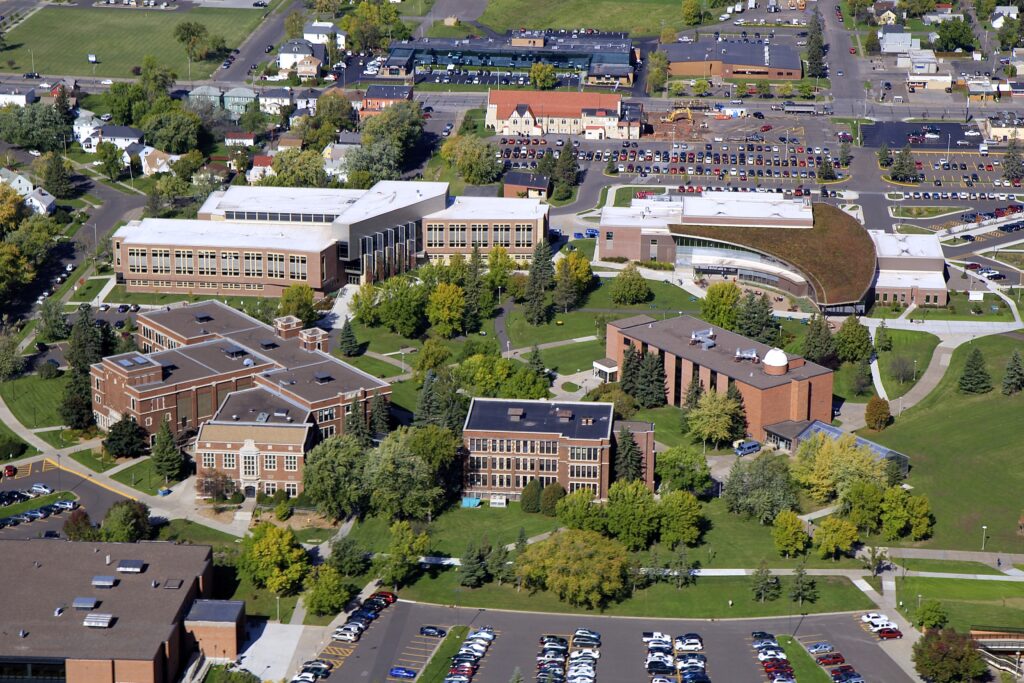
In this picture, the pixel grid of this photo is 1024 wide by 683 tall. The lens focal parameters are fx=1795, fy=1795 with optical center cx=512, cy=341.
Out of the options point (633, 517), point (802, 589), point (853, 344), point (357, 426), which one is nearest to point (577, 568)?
point (633, 517)

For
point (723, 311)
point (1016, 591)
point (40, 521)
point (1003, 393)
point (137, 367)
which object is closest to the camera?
point (1016, 591)

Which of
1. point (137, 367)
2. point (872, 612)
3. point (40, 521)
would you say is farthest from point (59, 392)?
point (872, 612)

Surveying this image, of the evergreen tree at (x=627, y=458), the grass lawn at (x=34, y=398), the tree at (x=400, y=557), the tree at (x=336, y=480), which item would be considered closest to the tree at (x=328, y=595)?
the tree at (x=400, y=557)

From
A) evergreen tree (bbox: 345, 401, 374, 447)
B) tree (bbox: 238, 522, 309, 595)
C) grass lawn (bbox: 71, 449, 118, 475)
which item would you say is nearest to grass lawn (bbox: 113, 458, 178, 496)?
grass lawn (bbox: 71, 449, 118, 475)

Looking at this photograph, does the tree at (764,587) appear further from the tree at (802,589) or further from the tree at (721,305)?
the tree at (721,305)

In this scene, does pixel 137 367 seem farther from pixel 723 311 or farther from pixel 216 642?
pixel 723 311

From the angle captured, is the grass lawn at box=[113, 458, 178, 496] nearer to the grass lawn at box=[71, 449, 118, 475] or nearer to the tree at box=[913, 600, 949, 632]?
the grass lawn at box=[71, 449, 118, 475]
